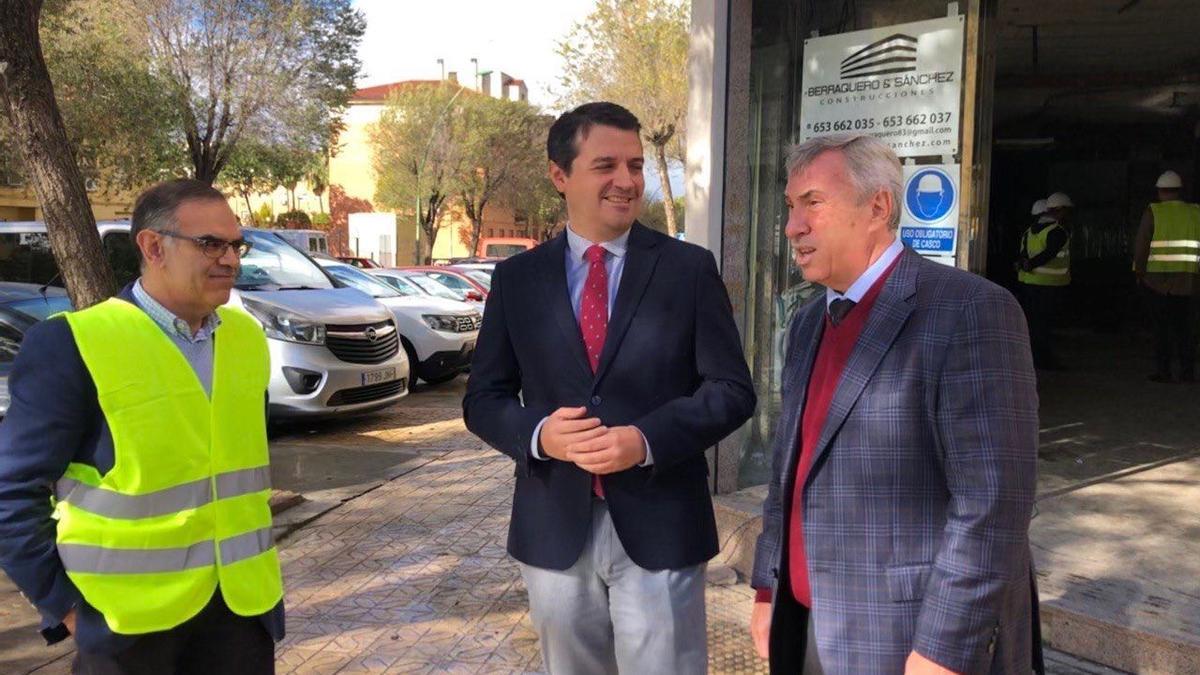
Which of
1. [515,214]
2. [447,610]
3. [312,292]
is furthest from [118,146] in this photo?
[515,214]

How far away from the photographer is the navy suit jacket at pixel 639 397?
233cm

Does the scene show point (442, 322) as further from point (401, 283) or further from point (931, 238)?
point (931, 238)

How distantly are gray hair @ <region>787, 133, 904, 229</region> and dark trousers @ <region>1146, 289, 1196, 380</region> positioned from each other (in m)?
8.88

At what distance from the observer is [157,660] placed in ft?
7.30

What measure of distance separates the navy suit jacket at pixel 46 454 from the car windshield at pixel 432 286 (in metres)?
12.7

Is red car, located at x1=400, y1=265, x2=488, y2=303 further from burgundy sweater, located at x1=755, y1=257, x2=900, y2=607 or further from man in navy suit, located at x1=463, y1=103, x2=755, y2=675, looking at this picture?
burgundy sweater, located at x1=755, y1=257, x2=900, y2=607

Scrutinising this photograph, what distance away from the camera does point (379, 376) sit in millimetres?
9062

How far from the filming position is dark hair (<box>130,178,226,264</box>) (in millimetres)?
2299

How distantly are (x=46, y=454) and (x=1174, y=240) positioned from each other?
962 centimetres

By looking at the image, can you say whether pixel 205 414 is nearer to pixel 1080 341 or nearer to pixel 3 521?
pixel 3 521

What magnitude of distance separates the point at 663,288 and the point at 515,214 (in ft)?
192

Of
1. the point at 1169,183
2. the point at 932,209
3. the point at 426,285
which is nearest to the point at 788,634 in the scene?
the point at 932,209

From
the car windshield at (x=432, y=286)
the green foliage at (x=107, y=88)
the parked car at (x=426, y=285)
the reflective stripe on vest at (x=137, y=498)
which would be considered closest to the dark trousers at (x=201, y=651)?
the reflective stripe on vest at (x=137, y=498)

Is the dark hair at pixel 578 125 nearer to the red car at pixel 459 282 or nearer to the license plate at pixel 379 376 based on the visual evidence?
the license plate at pixel 379 376
